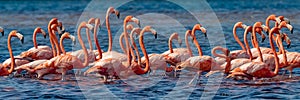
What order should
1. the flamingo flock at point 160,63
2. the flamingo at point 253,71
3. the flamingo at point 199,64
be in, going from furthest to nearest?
the flamingo at point 199,64, the flamingo flock at point 160,63, the flamingo at point 253,71

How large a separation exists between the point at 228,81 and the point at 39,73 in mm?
3665

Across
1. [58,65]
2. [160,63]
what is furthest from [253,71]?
[58,65]

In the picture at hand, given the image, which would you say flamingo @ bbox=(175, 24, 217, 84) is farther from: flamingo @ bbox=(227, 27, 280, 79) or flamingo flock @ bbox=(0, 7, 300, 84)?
flamingo @ bbox=(227, 27, 280, 79)

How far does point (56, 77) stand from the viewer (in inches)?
587

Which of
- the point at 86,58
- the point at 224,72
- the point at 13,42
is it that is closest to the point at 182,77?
the point at 224,72

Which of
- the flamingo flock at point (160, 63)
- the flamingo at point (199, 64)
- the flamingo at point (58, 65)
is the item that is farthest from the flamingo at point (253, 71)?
the flamingo at point (58, 65)

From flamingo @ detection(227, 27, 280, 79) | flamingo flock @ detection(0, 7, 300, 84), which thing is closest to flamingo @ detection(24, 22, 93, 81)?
flamingo flock @ detection(0, 7, 300, 84)

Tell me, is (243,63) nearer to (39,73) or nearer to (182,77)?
(182,77)

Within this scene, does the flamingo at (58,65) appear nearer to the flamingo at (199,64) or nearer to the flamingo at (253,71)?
the flamingo at (199,64)

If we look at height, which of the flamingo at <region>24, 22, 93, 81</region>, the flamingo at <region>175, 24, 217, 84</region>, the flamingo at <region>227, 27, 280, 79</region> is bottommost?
the flamingo at <region>227, 27, 280, 79</region>

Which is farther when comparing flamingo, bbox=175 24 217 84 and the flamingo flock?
flamingo, bbox=175 24 217 84

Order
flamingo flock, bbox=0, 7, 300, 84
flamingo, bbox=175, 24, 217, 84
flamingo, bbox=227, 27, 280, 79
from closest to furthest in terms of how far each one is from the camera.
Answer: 1. flamingo, bbox=227, 27, 280, 79
2. flamingo flock, bbox=0, 7, 300, 84
3. flamingo, bbox=175, 24, 217, 84

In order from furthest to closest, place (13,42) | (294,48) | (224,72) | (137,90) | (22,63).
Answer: (13,42)
(294,48)
(22,63)
(224,72)
(137,90)

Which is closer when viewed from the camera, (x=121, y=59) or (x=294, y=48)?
(x=121, y=59)
